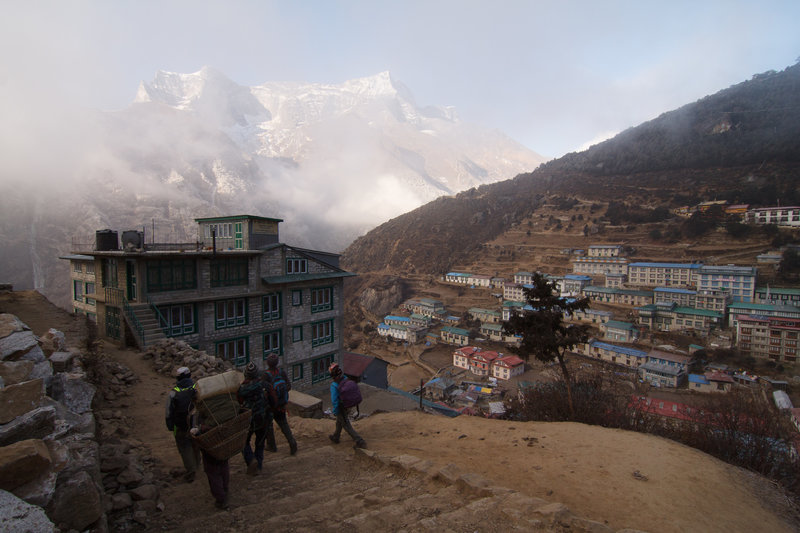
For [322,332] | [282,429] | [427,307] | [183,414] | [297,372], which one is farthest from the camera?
[427,307]

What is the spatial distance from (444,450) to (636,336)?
2007 inches

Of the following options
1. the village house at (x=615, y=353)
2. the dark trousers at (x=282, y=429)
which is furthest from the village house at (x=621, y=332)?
the dark trousers at (x=282, y=429)

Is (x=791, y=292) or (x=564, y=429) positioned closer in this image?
(x=564, y=429)

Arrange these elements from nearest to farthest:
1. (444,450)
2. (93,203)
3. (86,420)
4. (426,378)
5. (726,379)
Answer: (86,420)
(444,450)
(726,379)
(426,378)
(93,203)

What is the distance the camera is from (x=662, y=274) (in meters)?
59.4

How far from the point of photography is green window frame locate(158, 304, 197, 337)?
13.6 metres

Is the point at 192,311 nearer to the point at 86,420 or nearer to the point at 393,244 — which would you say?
the point at 86,420

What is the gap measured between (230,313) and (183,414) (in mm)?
11280

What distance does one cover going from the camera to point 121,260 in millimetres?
13203

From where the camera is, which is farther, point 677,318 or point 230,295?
point 677,318

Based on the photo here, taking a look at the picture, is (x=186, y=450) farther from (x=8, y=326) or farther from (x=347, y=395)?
(x=8, y=326)

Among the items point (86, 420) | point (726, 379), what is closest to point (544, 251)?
point (726, 379)

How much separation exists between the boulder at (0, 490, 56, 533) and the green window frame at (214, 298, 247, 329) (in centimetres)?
1344

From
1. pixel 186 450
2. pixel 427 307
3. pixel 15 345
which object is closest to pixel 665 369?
pixel 427 307
